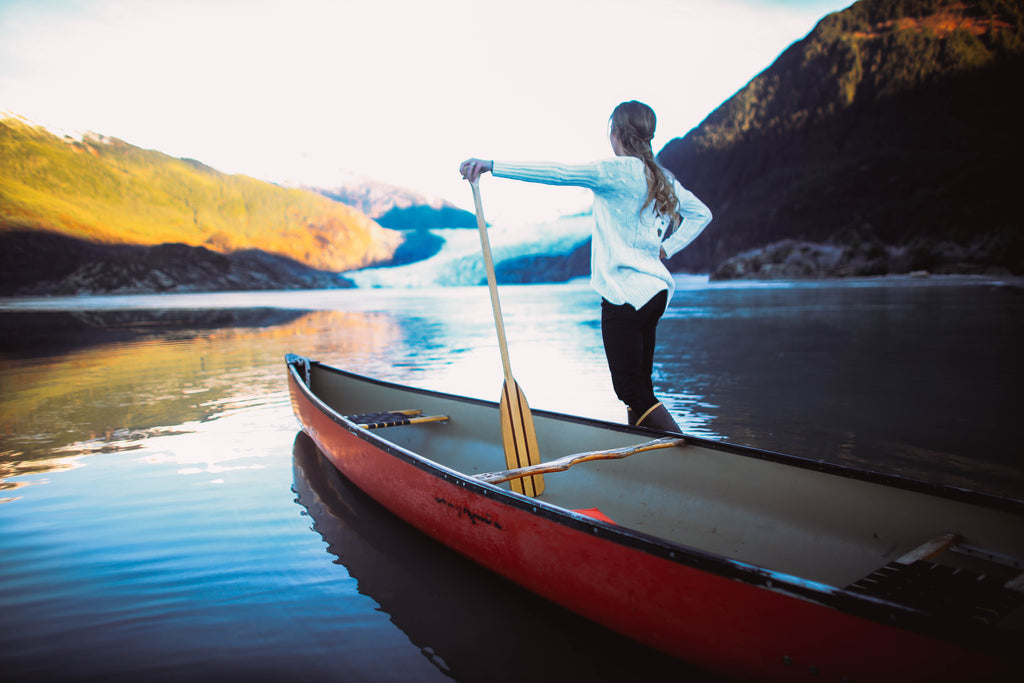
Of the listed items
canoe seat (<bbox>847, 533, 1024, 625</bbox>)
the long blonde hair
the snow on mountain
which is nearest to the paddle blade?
the long blonde hair

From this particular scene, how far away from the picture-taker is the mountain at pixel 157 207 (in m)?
76.2

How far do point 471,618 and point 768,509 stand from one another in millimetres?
1272

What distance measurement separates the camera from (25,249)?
6159 centimetres

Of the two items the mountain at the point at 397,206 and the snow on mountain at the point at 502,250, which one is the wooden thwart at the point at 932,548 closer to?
the snow on mountain at the point at 502,250

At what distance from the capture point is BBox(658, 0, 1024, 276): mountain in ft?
129

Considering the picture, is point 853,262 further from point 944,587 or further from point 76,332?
point 944,587

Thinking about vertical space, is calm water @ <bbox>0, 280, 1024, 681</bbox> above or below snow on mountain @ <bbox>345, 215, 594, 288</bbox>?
below

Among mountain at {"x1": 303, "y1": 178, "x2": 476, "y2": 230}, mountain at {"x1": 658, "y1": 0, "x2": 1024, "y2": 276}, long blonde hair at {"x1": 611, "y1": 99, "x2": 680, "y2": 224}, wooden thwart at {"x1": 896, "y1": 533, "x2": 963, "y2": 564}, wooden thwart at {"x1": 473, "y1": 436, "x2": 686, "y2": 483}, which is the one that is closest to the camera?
wooden thwart at {"x1": 896, "y1": 533, "x2": 963, "y2": 564}

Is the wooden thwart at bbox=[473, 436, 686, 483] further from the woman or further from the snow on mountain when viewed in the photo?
the snow on mountain

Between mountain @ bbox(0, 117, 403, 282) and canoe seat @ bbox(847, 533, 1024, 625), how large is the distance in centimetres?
8288

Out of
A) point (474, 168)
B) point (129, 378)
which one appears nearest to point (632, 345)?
point (474, 168)

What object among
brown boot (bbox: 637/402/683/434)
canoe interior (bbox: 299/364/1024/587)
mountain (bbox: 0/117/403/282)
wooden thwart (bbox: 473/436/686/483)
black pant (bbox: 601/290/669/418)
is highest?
mountain (bbox: 0/117/403/282)

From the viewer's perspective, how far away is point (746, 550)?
2.25 metres

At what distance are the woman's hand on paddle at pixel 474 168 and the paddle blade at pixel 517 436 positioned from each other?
107cm
